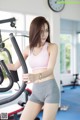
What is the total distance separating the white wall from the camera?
140 inches

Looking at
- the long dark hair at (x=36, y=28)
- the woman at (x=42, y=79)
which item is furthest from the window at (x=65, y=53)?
the long dark hair at (x=36, y=28)

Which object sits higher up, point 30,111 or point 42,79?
point 42,79

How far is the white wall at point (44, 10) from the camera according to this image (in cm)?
355

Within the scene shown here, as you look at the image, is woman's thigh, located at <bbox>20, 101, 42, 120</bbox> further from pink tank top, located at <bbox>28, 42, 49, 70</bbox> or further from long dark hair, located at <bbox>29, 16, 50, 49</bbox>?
long dark hair, located at <bbox>29, 16, 50, 49</bbox>

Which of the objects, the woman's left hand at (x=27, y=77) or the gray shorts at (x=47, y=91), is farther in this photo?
the gray shorts at (x=47, y=91)

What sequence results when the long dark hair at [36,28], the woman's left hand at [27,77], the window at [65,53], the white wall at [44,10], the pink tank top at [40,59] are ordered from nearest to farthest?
the woman's left hand at [27,77] < the long dark hair at [36,28] < the pink tank top at [40,59] < the white wall at [44,10] < the window at [65,53]

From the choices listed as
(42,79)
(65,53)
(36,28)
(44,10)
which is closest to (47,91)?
(42,79)

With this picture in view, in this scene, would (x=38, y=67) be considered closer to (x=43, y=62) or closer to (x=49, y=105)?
(x=43, y=62)

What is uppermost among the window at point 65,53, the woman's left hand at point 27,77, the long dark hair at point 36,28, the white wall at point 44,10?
the white wall at point 44,10

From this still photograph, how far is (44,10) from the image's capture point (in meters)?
3.98

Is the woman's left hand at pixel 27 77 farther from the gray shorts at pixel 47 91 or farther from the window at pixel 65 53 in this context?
the window at pixel 65 53

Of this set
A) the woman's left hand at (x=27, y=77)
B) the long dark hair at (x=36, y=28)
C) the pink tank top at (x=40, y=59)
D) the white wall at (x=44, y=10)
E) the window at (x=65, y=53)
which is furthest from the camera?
the window at (x=65, y=53)

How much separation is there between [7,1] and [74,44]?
4.41 m

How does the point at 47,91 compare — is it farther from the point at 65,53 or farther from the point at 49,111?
the point at 65,53
